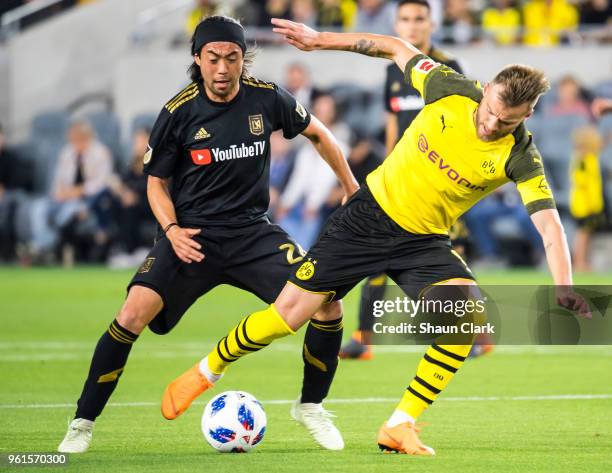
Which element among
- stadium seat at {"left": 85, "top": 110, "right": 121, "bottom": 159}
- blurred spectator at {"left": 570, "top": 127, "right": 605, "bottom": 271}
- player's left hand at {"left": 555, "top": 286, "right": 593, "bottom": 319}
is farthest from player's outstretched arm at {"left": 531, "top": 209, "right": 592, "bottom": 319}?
stadium seat at {"left": 85, "top": 110, "right": 121, "bottom": 159}

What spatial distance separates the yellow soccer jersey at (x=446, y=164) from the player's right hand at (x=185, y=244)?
3.30ft

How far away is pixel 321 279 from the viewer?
7047 mm

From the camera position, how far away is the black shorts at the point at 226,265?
734 cm

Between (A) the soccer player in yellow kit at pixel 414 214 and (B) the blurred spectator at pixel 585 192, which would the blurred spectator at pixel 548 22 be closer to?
(B) the blurred spectator at pixel 585 192

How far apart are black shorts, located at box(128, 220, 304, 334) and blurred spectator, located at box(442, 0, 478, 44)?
1504 cm

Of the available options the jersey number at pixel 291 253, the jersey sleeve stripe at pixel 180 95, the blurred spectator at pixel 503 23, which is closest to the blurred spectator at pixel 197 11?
the blurred spectator at pixel 503 23

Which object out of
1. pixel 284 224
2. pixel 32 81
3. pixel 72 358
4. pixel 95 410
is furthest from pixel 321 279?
pixel 32 81

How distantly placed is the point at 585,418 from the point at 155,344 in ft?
18.5

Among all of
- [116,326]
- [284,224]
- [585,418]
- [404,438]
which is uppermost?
[116,326]

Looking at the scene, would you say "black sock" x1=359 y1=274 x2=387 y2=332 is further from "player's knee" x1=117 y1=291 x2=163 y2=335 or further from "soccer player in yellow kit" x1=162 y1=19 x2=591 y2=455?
"player's knee" x1=117 y1=291 x2=163 y2=335

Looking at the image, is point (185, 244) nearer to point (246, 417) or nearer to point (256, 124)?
point (256, 124)

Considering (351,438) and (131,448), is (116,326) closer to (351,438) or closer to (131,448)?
(131,448)

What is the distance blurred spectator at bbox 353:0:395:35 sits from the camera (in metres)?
21.0

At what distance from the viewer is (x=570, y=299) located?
6340 millimetres
